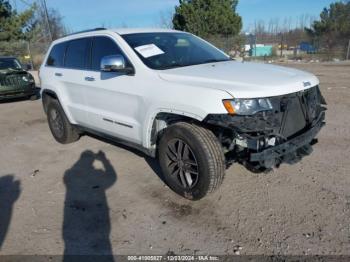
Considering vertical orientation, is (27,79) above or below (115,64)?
below

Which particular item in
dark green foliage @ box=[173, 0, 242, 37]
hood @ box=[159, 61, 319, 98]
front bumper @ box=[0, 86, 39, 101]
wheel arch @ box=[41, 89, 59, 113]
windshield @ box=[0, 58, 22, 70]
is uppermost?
dark green foliage @ box=[173, 0, 242, 37]

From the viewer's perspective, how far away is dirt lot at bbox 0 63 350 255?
3.06 meters

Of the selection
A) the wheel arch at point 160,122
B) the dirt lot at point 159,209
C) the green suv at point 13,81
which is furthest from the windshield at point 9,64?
the wheel arch at point 160,122

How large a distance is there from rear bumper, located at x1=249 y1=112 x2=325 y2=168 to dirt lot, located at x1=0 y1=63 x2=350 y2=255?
47 centimetres

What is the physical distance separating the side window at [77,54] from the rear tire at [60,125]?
88 cm

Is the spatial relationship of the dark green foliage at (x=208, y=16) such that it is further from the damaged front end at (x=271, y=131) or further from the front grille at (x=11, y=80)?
the damaged front end at (x=271, y=131)

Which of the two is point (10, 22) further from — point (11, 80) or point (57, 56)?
point (57, 56)

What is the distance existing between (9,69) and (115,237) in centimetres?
982

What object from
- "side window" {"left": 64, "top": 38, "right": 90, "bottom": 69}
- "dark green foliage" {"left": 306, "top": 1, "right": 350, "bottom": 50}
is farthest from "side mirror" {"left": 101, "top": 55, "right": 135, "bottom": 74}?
"dark green foliage" {"left": 306, "top": 1, "right": 350, "bottom": 50}

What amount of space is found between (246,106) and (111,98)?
2.01 m

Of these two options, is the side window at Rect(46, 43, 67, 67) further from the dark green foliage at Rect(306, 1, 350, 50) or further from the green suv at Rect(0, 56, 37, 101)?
the dark green foliage at Rect(306, 1, 350, 50)

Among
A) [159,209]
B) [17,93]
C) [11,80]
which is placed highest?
[11,80]

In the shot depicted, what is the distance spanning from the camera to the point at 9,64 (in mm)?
11430

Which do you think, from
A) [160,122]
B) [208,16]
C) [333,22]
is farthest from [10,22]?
[333,22]
